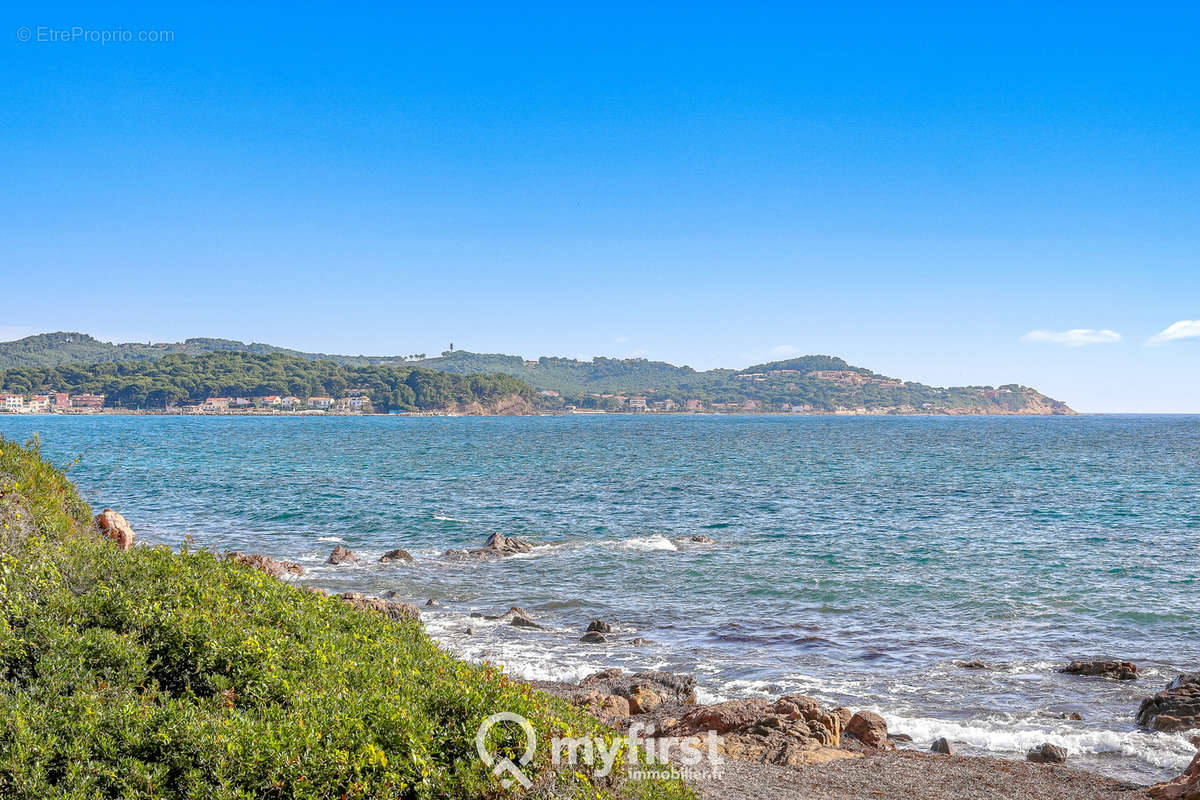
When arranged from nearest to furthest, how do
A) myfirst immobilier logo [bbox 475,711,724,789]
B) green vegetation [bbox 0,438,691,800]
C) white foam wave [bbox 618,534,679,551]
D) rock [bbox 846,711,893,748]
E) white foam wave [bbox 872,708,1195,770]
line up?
green vegetation [bbox 0,438,691,800]
myfirst immobilier logo [bbox 475,711,724,789]
white foam wave [bbox 872,708,1195,770]
rock [bbox 846,711,893,748]
white foam wave [bbox 618,534,679,551]

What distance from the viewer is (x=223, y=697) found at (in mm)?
8148

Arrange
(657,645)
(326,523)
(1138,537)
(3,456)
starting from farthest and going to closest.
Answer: (326,523) < (1138,537) < (657,645) < (3,456)

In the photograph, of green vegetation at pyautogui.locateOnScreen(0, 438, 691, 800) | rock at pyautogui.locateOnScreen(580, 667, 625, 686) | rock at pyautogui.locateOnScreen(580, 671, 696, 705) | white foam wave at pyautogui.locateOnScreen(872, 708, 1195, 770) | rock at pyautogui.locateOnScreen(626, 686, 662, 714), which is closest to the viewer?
green vegetation at pyautogui.locateOnScreen(0, 438, 691, 800)

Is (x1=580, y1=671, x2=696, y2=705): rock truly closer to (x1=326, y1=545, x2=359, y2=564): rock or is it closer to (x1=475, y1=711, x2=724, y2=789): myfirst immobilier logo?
(x1=475, y1=711, x2=724, y2=789): myfirst immobilier logo

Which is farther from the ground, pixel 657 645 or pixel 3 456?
pixel 3 456

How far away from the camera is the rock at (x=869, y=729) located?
12592 mm

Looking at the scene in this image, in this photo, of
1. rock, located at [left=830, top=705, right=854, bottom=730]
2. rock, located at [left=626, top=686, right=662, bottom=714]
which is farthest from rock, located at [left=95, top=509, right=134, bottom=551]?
rock, located at [left=830, top=705, right=854, bottom=730]

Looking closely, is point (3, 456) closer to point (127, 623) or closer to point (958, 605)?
point (127, 623)

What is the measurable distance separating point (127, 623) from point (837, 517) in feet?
118

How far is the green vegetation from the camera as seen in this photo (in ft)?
Result: 21.6

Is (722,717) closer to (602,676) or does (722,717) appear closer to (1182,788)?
(602,676)

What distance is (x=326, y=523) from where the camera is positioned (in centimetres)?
3841

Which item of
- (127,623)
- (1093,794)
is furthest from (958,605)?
(127,623)

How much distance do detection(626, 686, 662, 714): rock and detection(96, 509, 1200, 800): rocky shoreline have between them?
21 mm
